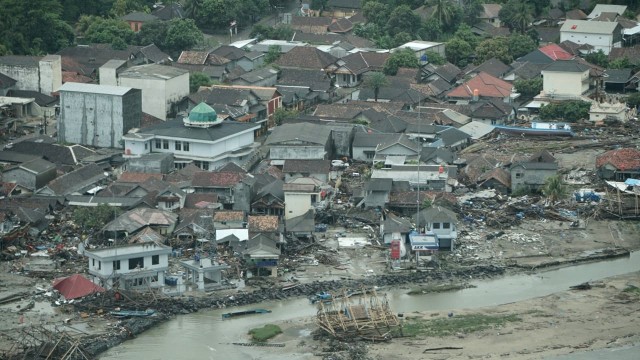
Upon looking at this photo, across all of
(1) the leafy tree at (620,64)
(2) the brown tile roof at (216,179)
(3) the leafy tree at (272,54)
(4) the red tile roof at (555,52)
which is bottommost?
(2) the brown tile roof at (216,179)

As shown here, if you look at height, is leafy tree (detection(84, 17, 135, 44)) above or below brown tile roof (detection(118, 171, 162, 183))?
above

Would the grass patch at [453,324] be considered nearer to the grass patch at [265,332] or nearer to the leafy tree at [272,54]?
the grass patch at [265,332]

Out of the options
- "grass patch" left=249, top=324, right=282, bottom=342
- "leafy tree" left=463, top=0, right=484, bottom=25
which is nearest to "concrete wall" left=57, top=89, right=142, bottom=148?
"grass patch" left=249, top=324, right=282, bottom=342

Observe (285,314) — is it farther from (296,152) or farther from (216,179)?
(296,152)

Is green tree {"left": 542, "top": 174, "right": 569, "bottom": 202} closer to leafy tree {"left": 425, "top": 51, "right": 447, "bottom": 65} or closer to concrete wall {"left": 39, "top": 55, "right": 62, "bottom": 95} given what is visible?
leafy tree {"left": 425, "top": 51, "right": 447, "bottom": 65}

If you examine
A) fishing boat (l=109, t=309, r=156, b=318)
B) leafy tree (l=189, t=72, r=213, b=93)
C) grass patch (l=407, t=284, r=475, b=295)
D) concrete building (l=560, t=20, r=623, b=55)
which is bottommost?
fishing boat (l=109, t=309, r=156, b=318)

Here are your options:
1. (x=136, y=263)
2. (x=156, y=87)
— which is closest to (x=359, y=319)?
(x=136, y=263)

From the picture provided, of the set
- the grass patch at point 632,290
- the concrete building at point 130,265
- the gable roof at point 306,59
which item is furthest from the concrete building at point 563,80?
the concrete building at point 130,265
